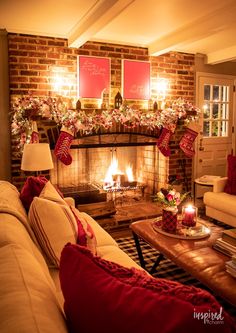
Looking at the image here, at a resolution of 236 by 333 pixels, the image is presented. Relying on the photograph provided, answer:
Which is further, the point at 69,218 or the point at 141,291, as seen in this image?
the point at 69,218

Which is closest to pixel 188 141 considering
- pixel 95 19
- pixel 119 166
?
pixel 119 166

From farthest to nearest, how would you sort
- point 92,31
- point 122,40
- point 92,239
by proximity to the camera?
point 122,40 < point 92,31 < point 92,239

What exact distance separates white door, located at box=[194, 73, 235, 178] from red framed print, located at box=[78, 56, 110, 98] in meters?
1.71

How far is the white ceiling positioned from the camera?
9.30 feet

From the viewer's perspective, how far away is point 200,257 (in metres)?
1.94

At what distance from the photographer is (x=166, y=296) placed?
693 millimetres

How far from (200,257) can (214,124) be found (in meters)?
3.74

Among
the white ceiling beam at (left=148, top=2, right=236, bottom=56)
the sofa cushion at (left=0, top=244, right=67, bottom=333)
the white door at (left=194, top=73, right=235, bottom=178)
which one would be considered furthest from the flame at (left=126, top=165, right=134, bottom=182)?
the sofa cushion at (left=0, top=244, right=67, bottom=333)

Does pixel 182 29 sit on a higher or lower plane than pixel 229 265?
higher

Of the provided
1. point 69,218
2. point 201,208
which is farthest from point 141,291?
point 201,208

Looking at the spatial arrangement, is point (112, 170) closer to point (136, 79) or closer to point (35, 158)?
point (136, 79)

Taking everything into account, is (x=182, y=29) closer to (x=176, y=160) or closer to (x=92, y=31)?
(x=92, y=31)

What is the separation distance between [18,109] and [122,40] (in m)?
1.76

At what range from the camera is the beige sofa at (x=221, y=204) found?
3.45m
